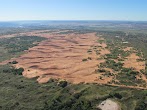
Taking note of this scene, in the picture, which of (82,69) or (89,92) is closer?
(89,92)

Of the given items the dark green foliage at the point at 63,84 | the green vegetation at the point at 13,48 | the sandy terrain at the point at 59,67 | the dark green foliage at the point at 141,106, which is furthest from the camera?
the green vegetation at the point at 13,48

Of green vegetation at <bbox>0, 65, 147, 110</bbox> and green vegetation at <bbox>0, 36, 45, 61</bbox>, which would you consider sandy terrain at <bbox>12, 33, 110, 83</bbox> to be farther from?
green vegetation at <bbox>0, 36, 45, 61</bbox>

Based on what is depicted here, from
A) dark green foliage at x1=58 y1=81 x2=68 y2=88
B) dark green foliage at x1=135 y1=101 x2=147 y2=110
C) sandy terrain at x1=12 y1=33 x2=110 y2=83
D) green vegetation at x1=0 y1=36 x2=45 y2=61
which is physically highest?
dark green foliage at x1=135 y1=101 x2=147 y2=110

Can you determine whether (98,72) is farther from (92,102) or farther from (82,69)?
(92,102)

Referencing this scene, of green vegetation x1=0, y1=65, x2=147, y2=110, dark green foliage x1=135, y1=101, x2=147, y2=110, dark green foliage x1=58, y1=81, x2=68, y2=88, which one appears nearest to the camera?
dark green foliage x1=135, y1=101, x2=147, y2=110

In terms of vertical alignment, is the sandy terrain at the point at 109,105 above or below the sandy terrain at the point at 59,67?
above

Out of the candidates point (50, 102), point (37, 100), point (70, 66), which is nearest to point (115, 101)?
point (50, 102)

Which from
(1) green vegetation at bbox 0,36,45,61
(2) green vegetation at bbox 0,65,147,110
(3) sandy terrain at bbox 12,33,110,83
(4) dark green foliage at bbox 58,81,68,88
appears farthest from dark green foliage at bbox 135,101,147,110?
(1) green vegetation at bbox 0,36,45,61

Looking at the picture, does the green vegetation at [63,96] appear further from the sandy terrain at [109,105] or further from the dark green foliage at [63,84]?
the sandy terrain at [109,105]

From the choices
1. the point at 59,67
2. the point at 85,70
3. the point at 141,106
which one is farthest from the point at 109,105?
the point at 59,67

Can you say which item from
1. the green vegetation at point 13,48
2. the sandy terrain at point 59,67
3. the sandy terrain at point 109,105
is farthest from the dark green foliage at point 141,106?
the green vegetation at point 13,48

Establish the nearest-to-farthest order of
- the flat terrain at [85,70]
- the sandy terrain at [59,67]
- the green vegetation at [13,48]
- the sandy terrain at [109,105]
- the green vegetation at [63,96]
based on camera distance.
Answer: the sandy terrain at [109,105] < the green vegetation at [63,96] < the flat terrain at [85,70] < the sandy terrain at [59,67] < the green vegetation at [13,48]
